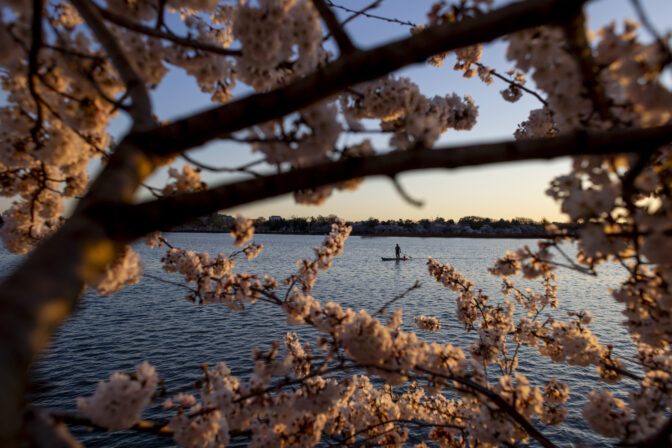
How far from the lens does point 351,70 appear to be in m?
1.90

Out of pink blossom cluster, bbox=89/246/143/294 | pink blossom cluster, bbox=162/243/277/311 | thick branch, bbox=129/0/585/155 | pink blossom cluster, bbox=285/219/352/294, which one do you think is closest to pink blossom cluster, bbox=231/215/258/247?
pink blossom cluster, bbox=162/243/277/311

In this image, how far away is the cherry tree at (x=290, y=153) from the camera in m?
1.74

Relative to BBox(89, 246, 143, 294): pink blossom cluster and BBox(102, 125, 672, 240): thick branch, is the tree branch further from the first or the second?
BBox(89, 246, 143, 294): pink blossom cluster

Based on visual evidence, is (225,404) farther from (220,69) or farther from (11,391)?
(220,69)

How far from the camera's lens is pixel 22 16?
2.58m

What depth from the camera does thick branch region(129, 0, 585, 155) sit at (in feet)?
6.04

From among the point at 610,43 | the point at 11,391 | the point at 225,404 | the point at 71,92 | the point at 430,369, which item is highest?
the point at 610,43

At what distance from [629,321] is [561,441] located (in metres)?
11.1

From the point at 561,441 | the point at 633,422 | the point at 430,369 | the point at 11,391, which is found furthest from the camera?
the point at 561,441

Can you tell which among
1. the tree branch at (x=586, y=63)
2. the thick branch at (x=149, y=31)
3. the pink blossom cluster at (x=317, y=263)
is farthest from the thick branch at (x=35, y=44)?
the pink blossom cluster at (x=317, y=263)

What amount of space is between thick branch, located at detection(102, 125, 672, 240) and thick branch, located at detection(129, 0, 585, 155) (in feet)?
1.27

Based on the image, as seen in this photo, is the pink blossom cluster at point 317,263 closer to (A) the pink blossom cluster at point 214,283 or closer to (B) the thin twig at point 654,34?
(A) the pink blossom cluster at point 214,283

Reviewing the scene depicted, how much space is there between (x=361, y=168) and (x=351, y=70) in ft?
1.86

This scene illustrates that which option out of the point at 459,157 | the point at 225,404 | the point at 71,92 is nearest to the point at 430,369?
the point at 225,404
